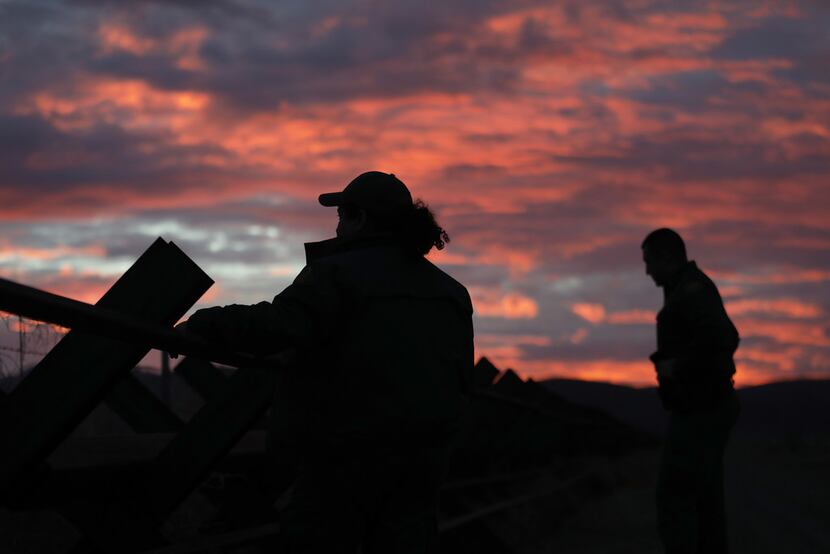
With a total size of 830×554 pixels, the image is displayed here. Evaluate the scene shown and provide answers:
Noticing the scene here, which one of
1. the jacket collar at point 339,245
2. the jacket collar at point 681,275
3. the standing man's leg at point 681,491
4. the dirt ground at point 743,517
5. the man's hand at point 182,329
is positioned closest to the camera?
the man's hand at point 182,329

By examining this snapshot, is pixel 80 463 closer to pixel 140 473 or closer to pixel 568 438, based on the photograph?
pixel 140 473

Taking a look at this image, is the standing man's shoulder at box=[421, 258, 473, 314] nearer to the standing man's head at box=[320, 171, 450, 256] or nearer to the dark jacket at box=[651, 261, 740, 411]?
the standing man's head at box=[320, 171, 450, 256]

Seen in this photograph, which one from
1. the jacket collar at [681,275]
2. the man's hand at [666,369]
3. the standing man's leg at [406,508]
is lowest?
the standing man's leg at [406,508]

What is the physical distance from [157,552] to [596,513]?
8.30 meters

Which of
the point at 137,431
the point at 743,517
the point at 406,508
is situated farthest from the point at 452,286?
the point at 743,517

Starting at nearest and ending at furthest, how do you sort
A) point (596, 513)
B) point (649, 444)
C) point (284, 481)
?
point (284, 481) → point (596, 513) → point (649, 444)

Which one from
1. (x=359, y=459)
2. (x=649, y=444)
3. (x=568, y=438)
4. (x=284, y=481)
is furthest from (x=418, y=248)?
(x=649, y=444)

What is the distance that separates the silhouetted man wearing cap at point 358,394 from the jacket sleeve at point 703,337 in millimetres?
2868

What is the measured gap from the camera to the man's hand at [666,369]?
6.08m

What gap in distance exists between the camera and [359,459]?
10.7ft

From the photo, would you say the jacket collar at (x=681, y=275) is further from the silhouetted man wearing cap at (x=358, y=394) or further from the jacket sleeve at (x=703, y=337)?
the silhouetted man wearing cap at (x=358, y=394)

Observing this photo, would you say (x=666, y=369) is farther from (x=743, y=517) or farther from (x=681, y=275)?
(x=743, y=517)

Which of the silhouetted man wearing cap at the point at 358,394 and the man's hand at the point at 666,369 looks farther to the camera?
the man's hand at the point at 666,369

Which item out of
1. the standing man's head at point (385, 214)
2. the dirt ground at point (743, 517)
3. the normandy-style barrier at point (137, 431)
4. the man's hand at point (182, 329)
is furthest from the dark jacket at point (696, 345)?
the man's hand at point (182, 329)
